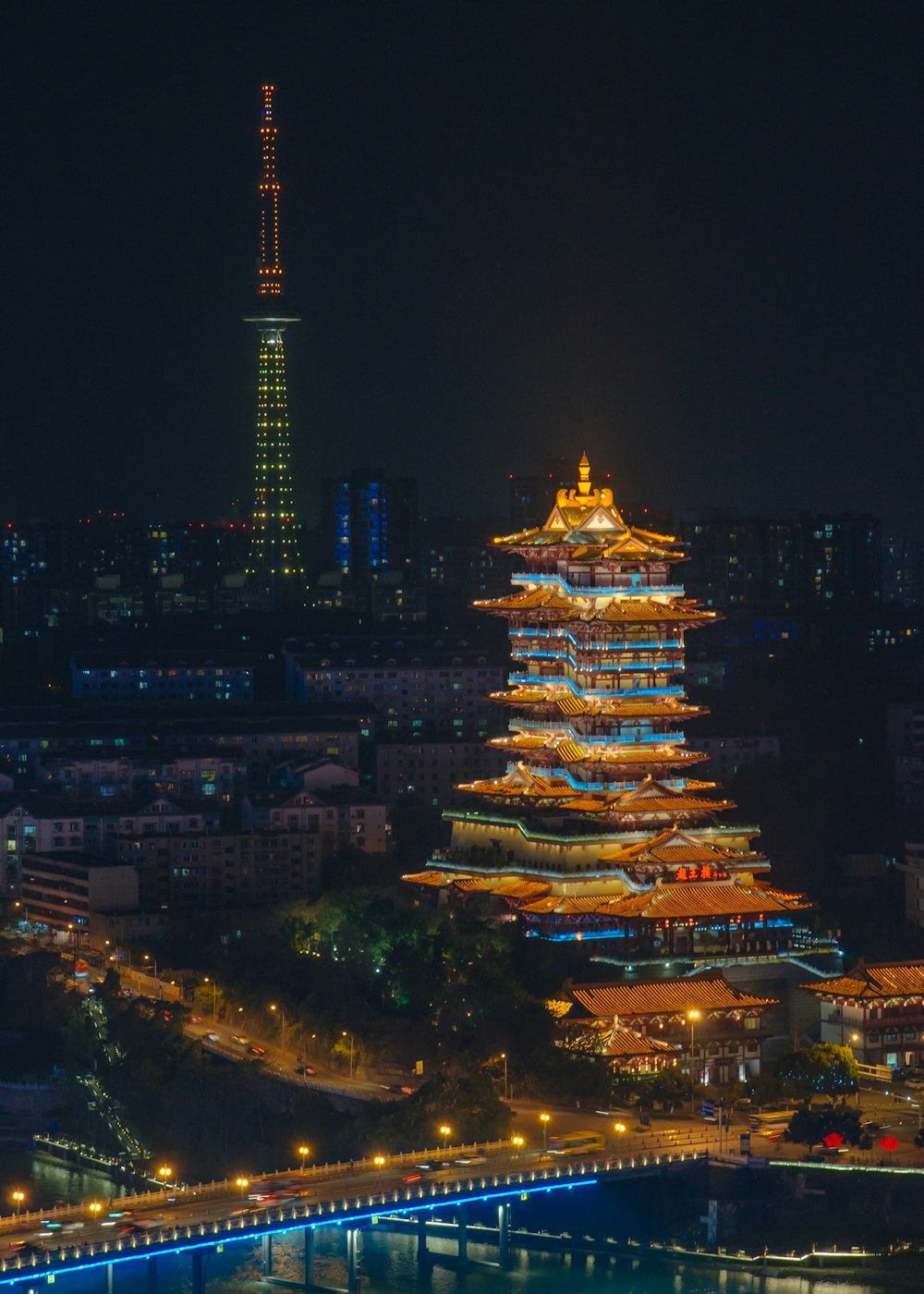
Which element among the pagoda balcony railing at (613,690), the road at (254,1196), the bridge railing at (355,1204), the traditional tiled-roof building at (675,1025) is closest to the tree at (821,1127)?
the bridge railing at (355,1204)

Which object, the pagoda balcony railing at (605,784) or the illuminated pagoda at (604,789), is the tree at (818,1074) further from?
the pagoda balcony railing at (605,784)

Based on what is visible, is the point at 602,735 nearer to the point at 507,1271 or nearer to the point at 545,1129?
the point at 545,1129

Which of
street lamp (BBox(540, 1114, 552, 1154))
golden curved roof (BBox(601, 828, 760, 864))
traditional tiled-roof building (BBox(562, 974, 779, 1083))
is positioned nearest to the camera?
street lamp (BBox(540, 1114, 552, 1154))

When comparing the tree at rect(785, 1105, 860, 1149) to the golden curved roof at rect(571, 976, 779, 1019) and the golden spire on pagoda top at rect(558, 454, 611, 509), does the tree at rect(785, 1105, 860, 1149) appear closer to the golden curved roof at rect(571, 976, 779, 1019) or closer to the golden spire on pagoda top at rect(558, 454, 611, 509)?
the golden curved roof at rect(571, 976, 779, 1019)

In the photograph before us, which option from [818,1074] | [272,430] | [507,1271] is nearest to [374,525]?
[272,430]

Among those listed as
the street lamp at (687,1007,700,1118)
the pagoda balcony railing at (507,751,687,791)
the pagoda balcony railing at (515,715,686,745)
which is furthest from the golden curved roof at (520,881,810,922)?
the pagoda balcony railing at (515,715,686,745)

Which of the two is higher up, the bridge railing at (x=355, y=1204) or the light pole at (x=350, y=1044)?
the light pole at (x=350, y=1044)
